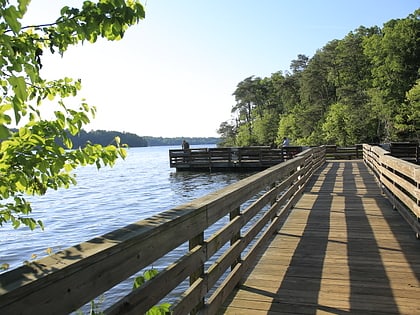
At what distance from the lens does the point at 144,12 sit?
2.69 metres

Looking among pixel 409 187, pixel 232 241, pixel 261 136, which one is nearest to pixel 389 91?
pixel 261 136

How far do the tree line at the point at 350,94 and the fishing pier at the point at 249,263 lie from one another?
33.1 meters

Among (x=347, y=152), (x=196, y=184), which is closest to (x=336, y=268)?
(x=196, y=184)

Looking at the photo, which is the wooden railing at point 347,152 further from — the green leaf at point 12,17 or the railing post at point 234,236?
the green leaf at point 12,17

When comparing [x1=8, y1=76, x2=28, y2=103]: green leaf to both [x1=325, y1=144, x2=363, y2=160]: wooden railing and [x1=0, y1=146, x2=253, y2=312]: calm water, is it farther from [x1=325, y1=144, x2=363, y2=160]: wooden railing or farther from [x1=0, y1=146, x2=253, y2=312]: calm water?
[x1=325, y1=144, x2=363, y2=160]: wooden railing

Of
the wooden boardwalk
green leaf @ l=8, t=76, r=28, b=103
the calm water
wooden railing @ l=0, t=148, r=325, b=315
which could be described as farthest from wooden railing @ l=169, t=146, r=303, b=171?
green leaf @ l=8, t=76, r=28, b=103

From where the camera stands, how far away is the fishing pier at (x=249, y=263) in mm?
1351

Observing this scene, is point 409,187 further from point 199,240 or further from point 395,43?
point 395,43

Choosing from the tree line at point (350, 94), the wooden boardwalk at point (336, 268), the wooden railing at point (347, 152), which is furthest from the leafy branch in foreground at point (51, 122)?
the tree line at point (350, 94)

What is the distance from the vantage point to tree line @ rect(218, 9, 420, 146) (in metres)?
40.9

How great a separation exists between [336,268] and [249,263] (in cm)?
91

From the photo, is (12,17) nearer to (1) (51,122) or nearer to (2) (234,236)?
(1) (51,122)

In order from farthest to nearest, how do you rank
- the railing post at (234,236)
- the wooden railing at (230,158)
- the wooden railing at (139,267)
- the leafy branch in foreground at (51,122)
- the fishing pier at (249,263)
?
the wooden railing at (230,158) < the railing post at (234,236) < the leafy branch in foreground at (51,122) < the fishing pier at (249,263) < the wooden railing at (139,267)

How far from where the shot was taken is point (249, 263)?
158 inches
